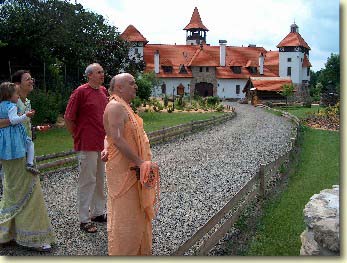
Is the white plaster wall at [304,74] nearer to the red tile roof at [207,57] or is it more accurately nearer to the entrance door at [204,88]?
the red tile roof at [207,57]

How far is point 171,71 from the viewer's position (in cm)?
526

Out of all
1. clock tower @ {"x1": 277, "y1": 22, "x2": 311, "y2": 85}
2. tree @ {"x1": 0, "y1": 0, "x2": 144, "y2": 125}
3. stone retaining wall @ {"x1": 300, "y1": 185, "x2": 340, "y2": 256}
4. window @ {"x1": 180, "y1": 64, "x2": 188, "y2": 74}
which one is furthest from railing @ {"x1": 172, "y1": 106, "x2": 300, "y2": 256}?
tree @ {"x1": 0, "y1": 0, "x2": 144, "y2": 125}

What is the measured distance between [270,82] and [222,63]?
0.52 meters

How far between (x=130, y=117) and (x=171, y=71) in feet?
6.79

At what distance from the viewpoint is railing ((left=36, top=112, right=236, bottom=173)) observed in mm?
6588

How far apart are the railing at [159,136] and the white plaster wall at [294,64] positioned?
3036 mm

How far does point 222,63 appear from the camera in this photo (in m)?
5.19

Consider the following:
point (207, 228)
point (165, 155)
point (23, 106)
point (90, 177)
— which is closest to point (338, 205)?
point (207, 228)

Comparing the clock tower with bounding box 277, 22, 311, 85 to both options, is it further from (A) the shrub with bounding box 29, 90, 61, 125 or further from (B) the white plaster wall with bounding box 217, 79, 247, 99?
(A) the shrub with bounding box 29, 90, 61, 125

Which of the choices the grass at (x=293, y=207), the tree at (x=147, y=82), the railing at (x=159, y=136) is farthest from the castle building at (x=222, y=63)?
the railing at (x=159, y=136)

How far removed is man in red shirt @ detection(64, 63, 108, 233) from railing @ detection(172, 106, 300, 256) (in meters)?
1.03

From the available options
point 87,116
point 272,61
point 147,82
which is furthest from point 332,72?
point 147,82

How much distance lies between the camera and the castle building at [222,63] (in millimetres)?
4211

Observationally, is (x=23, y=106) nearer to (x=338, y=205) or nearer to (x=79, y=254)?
(x=79, y=254)
